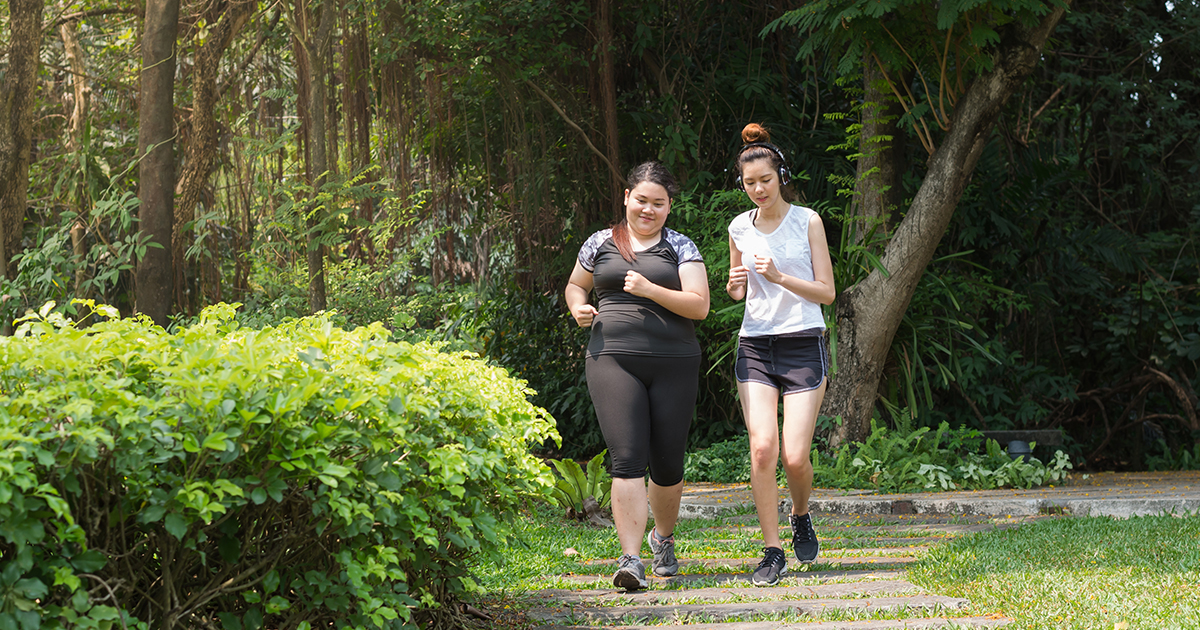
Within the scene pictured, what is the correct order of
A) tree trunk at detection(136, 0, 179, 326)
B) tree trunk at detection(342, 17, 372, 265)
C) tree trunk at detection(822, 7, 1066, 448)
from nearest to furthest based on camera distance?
tree trunk at detection(822, 7, 1066, 448)
tree trunk at detection(136, 0, 179, 326)
tree trunk at detection(342, 17, 372, 265)

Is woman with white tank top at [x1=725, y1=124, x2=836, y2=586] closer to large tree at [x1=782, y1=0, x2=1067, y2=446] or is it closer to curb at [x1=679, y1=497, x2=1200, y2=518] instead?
curb at [x1=679, y1=497, x2=1200, y2=518]

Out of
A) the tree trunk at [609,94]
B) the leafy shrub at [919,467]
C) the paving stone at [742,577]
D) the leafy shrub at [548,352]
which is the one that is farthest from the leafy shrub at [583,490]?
the leafy shrub at [548,352]

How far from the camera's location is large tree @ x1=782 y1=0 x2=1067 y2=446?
6.60 meters

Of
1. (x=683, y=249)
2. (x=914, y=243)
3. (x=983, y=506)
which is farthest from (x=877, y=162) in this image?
(x=683, y=249)

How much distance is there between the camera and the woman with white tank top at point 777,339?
3.72 m

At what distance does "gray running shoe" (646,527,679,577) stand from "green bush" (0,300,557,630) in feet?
4.28

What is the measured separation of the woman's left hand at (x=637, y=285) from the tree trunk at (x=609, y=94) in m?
5.03

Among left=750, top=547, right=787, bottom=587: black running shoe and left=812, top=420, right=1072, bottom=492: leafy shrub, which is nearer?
left=750, top=547, right=787, bottom=587: black running shoe

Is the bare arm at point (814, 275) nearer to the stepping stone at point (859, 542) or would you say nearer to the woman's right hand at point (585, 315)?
the woman's right hand at point (585, 315)

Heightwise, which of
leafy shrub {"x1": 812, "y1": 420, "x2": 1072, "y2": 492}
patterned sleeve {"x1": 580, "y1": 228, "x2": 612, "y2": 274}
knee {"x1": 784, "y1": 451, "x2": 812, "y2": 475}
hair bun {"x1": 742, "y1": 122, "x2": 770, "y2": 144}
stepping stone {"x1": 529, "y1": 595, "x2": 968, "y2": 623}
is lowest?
leafy shrub {"x1": 812, "y1": 420, "x2": 1072, "y2": 492}

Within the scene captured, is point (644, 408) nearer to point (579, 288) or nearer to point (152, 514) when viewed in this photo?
point (579, 288)

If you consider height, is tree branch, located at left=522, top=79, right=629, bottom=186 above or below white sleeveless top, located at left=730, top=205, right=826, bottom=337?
above

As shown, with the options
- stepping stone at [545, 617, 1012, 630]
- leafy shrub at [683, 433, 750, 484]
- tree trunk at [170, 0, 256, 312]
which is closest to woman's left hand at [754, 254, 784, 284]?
stepping stone at [545, 617, 1012, 630]

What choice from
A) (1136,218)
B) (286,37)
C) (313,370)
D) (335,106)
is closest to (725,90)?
(335,106)
